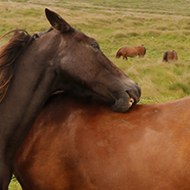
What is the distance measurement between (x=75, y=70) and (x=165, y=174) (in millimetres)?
1152

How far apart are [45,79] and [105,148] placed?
83 centimetres

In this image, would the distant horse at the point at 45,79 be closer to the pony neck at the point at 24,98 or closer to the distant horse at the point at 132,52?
the pony neck at the point at 24,98

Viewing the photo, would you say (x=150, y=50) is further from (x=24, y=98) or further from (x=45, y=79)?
(x=24, y=98)

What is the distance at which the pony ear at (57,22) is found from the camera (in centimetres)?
233

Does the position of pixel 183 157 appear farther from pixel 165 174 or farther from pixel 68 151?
pixel 68 151

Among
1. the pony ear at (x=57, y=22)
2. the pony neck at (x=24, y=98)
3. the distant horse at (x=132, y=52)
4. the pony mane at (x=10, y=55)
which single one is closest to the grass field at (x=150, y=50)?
the distant horse at (x=132, y=52)

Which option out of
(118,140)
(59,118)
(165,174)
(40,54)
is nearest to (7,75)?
(40,54)

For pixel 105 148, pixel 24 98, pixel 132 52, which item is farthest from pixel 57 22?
pixel 132 52

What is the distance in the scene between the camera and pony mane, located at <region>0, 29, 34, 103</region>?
7.86 ft

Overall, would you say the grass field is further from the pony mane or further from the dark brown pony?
Answer: the pony mane

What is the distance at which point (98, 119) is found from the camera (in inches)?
95.0

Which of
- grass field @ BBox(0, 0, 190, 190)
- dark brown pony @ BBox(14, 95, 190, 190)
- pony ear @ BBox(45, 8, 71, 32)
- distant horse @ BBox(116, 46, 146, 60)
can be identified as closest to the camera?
dark brown pony @ BBox(14, 95, 190, 190)

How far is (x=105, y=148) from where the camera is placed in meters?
2.23

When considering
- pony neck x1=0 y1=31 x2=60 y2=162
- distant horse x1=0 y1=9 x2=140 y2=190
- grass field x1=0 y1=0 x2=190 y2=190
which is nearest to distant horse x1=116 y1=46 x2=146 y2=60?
grass field x1=0 y1=0 x2=190 y2=190
